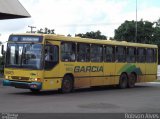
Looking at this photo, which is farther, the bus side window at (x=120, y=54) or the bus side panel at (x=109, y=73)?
the bus side window at (x=120, y=54)

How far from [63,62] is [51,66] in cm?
102

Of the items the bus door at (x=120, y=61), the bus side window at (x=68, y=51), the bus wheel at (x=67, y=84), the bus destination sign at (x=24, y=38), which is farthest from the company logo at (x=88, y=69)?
the bus destination sign at (x=24, y=38)

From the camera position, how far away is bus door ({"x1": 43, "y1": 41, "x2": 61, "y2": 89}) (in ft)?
70.4

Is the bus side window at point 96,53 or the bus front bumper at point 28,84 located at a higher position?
the bus side window at point 96,53

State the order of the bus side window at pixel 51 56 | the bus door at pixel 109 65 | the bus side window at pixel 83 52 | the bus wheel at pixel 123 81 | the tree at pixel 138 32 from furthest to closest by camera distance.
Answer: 1. the tree at pixel 138 32
2. the bus wheel at pixel 123 81
3. the bus door at pixel 109 65
4. the bus side window at pixel 83 52
5. the bus side window at pixel 51 56

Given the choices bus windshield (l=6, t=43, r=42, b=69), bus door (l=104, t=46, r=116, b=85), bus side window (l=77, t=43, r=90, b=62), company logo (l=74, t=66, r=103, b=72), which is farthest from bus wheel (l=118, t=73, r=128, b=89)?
bus windshield (l=6, t=43, r=42, b=69)

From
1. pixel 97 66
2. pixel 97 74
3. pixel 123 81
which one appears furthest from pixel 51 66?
pixel 123 81

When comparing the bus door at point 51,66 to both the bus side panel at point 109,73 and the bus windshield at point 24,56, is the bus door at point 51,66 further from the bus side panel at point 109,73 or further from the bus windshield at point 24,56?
the bus side panel at point 109,73

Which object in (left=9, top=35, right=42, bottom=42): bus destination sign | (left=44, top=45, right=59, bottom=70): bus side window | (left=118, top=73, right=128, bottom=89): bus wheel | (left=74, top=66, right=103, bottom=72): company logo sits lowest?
(left=118, top=73, right=128, bottom=89): bus wheel

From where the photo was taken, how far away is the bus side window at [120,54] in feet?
90.6

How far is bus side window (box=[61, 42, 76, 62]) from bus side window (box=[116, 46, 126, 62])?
472 cm

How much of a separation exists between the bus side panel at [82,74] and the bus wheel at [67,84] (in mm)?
371

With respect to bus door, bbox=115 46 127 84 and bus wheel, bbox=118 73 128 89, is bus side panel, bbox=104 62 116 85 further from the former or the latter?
bus wheel, bbox=118 73 128 89

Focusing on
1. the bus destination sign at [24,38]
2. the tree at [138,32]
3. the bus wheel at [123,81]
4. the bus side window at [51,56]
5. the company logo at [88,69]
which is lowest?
the bus wheel at [123,81]
